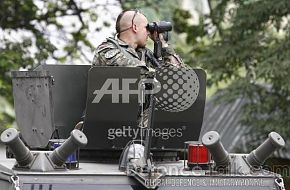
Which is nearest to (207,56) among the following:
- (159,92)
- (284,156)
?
(284,156)

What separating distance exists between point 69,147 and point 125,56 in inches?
58.9

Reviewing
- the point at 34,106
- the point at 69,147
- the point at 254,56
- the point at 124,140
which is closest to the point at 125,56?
the point at 124,140

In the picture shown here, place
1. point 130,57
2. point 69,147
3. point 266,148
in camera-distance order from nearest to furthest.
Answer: point 69,147
point 266,148
point 130,57

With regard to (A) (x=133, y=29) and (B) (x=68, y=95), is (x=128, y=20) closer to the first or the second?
(A) (x=133, y=29)

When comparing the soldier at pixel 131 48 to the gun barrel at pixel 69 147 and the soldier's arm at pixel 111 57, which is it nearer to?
the soldier's arm at pixel 111 57

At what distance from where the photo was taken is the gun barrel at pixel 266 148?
6060mm

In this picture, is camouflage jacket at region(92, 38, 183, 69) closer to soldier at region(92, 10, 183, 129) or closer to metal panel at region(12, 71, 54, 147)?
soldier at region(92, 10, 183, 129)

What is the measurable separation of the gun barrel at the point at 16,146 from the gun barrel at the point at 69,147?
180 millimetres

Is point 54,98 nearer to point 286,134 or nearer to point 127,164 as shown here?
point 127,164

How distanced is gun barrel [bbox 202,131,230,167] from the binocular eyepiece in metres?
1.57

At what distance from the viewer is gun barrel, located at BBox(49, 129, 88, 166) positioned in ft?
19.2

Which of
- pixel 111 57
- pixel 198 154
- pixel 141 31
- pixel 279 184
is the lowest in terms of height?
pixel 279 184

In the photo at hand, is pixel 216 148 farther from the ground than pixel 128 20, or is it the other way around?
pixel 128 20

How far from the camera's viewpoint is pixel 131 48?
7.46 meters
